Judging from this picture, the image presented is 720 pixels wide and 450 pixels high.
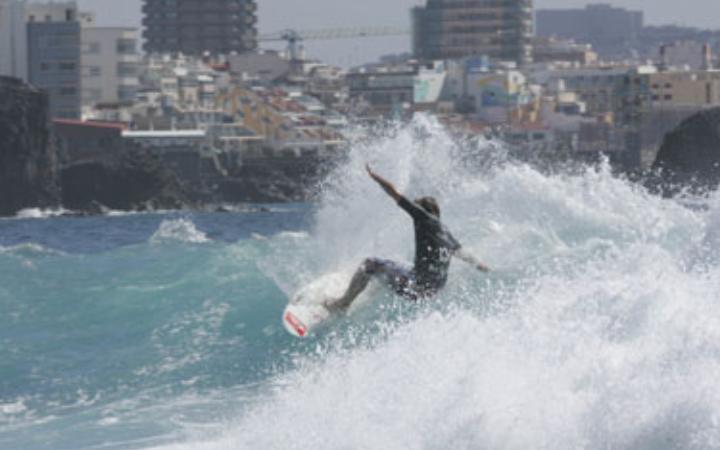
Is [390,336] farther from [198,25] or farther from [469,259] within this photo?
[198,25]

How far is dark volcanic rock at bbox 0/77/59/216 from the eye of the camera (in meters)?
79.9

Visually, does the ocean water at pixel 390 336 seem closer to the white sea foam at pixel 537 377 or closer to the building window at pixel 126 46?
the white sea foam at pixel 537 377

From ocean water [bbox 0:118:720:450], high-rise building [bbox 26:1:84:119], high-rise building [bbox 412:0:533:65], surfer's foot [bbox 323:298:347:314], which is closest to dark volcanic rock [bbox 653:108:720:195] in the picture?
high-rise building [bbox 26:1:84:119]

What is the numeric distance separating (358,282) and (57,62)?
8847 cm

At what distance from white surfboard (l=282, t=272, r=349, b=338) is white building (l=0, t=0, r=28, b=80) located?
8788 centimetres

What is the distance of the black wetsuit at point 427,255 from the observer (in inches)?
675

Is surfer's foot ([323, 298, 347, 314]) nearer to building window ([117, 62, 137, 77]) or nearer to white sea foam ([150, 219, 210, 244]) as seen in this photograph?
white sea foam ([150, 219, 210, 244])

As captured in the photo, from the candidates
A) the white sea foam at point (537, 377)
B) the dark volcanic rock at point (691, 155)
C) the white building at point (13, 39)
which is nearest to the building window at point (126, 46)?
the white building at point (13, 39)

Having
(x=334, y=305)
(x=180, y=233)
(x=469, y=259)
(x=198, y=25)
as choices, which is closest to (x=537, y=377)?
(x=469, y=259)

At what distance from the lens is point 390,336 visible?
48.2 feet

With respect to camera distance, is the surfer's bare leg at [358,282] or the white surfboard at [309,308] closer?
the surfer's bare leg at [358,282]

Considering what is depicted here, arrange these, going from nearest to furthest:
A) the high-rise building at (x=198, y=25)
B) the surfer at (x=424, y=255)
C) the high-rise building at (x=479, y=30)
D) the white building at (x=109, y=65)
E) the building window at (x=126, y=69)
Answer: the surfer at (x=424, y=255) < the white building at (x=109, y=65) < the building window at (x=126, y=69) < the high-rise building at (x=198, y=25) < the high-rise building at (x=479, y=30)

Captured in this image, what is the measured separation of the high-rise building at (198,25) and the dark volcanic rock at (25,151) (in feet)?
325

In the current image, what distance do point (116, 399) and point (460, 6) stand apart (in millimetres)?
181392
